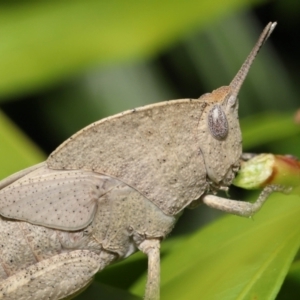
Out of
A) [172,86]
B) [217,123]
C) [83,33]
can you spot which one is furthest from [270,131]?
[172,86]

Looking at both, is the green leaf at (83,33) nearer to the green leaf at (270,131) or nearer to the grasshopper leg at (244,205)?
the green leaf at (270,131)

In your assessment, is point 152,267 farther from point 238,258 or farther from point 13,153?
point 13,153

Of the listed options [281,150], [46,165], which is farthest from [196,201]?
[281,150]

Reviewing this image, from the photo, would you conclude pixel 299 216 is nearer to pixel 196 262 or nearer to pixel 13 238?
pixel 196 262

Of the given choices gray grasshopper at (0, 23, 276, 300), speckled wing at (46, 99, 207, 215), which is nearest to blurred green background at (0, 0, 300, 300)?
gray grasshopper at (0, 23, 276, 300)

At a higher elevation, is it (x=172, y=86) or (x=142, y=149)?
(x=142, y=149)

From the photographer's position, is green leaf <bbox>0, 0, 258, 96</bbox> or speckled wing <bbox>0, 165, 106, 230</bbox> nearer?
speckled wing <bbox>0, 165, 106, 230</bbox>

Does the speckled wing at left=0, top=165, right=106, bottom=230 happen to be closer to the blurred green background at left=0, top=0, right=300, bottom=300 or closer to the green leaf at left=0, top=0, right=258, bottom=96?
the blurred green background at left=0, top=0, right=300, bottom=300
